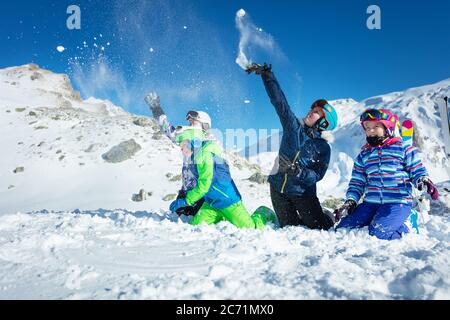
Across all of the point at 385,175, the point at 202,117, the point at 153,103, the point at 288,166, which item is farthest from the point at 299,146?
the point at 153,103

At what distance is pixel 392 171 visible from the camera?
13.7ft

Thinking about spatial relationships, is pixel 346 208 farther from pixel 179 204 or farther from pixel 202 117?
pixel 202 117

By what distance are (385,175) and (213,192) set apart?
2.37 m

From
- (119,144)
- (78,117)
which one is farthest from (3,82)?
(119,144)

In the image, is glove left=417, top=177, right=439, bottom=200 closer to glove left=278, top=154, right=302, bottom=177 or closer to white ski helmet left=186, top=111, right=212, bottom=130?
glove left=278, top=154, right=302, bottom=177

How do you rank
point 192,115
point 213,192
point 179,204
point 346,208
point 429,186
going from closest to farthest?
point 429,186, point 346,208, point 213,192, point 179,204, point 192,115

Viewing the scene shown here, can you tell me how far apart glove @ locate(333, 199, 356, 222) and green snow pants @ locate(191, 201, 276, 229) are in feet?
3.38

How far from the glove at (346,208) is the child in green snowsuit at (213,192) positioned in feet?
3.38

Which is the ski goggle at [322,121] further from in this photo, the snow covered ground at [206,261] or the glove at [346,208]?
the snow covered ground at [206,261]

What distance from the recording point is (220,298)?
75.7 inches

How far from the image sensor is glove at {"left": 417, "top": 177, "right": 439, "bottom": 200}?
3.83 meters

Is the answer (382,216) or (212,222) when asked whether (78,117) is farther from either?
(382,216)

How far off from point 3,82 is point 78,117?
2459 centimetres

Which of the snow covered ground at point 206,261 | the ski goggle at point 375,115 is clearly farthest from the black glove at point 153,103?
the ski goggle at point 375,115
